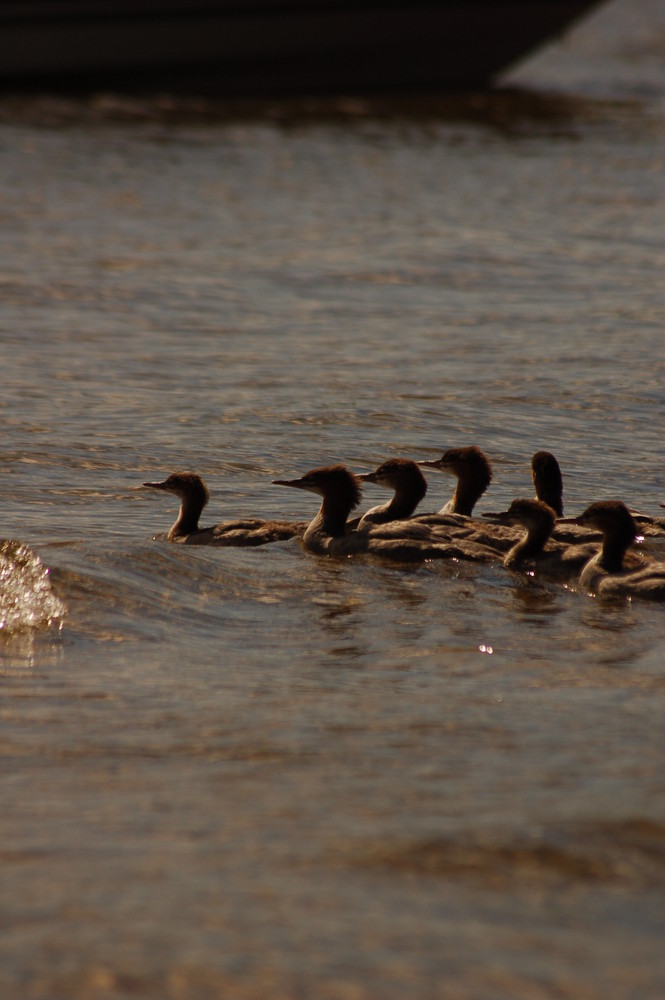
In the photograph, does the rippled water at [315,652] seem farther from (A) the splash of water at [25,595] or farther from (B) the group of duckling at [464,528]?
(B) the group of duckling at [464,528]

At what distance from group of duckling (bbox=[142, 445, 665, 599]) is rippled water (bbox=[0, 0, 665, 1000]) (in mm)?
183

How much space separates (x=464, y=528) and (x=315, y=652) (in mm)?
2197

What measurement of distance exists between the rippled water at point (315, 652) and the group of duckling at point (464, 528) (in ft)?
0.60

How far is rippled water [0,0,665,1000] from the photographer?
→ 468 centimetres

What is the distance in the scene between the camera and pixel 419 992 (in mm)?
4387

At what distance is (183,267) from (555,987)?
14127 millimetres

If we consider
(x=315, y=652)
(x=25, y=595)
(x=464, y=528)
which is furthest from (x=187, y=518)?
(x=315, y=652)

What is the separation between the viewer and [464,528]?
910 centimetres

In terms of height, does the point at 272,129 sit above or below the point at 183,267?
above

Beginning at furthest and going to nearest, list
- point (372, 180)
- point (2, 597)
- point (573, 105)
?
point (573, 105)
point (372, 180)
point (2, 597)

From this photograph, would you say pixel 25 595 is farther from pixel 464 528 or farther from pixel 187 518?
pixel 464 528

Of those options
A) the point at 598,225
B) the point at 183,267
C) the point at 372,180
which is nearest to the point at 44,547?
the point at 183,267

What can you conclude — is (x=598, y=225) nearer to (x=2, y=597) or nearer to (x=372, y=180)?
(x=372, y=180)

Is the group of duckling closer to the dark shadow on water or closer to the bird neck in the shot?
the bird neck
